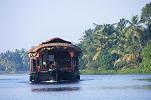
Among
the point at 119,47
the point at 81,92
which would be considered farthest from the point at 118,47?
the point at 81,92

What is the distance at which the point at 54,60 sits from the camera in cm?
7975

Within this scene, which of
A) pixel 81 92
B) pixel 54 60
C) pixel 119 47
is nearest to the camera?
pixel 81 92

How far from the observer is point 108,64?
131 m

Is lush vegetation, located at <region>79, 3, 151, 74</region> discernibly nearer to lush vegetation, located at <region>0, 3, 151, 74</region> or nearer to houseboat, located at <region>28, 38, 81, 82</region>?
lush vegetation, located at <region>0, 3, 151, 74</region>

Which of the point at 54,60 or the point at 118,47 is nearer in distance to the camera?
the point at 54,60

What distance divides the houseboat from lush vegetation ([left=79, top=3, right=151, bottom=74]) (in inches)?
1166

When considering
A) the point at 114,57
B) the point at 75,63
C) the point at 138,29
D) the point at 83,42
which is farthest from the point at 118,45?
the point at 75,63

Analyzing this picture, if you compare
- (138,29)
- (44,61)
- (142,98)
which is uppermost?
(138,29)

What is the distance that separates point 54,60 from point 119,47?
157 ft

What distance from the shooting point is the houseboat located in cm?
7731

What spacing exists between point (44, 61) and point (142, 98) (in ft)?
125

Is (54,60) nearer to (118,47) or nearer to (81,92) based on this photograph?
(81,92)

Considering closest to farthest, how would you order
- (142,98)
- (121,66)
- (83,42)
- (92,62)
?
(142,98), (121,66), (92,62), (83,42)

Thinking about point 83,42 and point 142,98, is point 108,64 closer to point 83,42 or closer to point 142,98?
point 83,42
